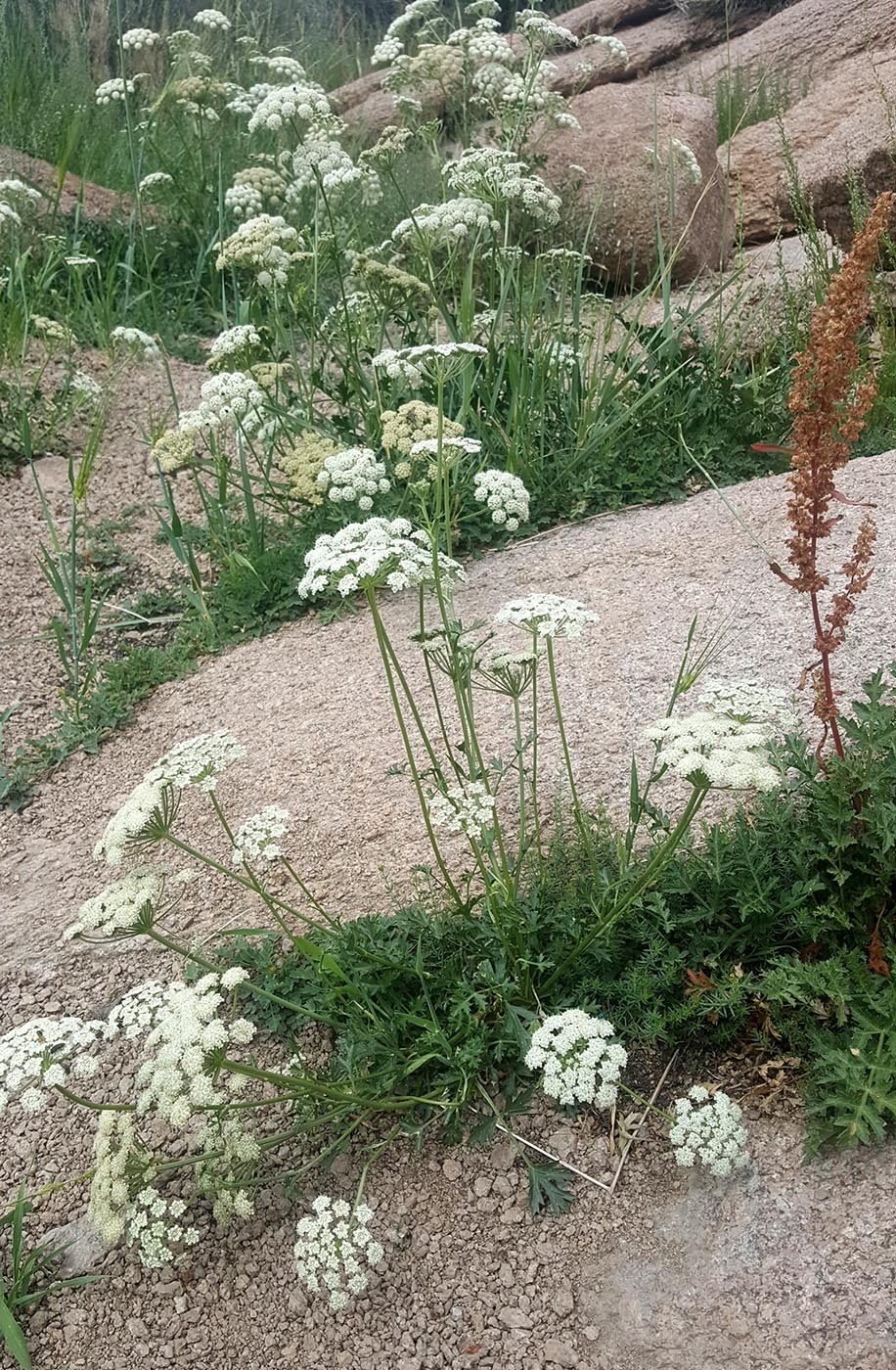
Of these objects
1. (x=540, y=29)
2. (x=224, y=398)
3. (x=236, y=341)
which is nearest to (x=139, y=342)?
(x=236, y=341)

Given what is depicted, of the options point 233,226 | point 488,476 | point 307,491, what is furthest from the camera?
point 233,226

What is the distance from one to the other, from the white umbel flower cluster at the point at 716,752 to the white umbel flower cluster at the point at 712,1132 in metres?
Result: 0.55

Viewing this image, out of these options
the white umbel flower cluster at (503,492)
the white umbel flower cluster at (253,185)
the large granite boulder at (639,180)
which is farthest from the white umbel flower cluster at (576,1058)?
the large granite boulder at (639,180)

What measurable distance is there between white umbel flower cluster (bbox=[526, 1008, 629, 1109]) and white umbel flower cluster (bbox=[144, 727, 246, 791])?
77cm

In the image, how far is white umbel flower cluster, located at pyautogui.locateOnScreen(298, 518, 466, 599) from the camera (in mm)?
2037

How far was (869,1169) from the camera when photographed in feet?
6.51

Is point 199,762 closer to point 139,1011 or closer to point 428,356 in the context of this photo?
point 139,1011

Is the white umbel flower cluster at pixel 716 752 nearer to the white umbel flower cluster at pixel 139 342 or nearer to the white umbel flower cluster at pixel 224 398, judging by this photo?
the white umbel flower cluster at pixel 224 398

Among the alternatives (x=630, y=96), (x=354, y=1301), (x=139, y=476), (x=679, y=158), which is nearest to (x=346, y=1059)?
(x=354, y=1301)

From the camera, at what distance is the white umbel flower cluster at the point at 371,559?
2037 millimetres

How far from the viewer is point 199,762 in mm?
2125

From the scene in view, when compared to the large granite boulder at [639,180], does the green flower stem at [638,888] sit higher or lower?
lower

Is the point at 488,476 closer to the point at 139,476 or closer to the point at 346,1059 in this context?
the point at 346,1059

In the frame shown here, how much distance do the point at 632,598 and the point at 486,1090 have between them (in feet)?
6.25
